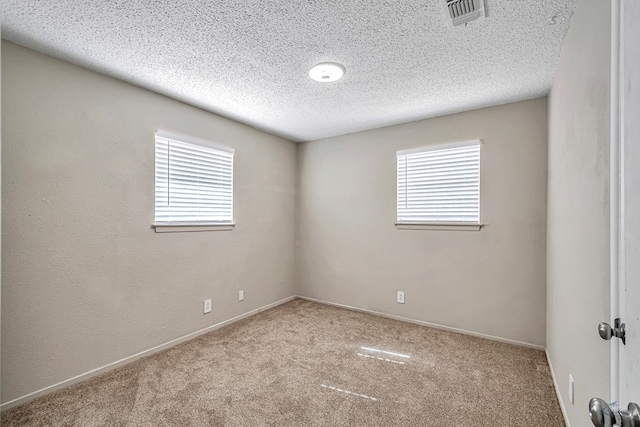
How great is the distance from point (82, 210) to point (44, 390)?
1.25m

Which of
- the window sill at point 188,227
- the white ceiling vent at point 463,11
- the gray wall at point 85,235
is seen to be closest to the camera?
the white ceiling vent at point 463,11

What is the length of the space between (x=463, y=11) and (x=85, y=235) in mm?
2915

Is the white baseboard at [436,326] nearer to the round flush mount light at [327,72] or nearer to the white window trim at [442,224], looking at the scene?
the white window trim at [442,224]

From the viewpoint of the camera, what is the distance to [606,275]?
1043 mm

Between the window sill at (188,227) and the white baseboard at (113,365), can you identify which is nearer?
the white baseboard at (113,365)

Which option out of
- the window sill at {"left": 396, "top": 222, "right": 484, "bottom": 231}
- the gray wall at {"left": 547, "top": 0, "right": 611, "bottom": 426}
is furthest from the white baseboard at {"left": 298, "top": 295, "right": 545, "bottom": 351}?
the window sill at {"left": 396, "top": 222, "right": 484, "bottom": 231}

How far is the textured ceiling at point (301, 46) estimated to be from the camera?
1.57m

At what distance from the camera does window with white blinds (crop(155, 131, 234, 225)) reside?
267 cm

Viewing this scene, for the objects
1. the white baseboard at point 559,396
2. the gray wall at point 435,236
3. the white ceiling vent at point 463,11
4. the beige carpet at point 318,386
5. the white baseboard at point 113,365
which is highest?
the white ceiling vent at point 463,11

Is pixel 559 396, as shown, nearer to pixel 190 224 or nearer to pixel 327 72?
pixel 327 72

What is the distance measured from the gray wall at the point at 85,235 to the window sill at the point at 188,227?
Answer: 2.2 inches

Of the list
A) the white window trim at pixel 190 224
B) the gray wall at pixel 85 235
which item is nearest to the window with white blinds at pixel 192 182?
the white window trim at pixel 190 224

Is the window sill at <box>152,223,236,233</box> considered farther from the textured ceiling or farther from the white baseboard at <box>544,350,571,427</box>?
the white baseboard at <box>544,350,571,427</box>

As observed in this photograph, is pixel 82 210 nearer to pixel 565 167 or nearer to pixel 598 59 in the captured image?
A: pixel 598 59
